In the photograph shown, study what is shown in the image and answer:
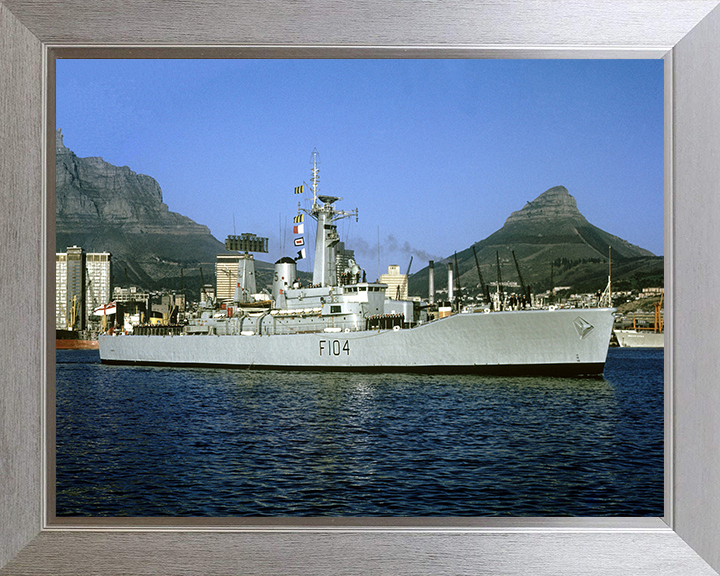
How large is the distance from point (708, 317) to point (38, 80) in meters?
3.03

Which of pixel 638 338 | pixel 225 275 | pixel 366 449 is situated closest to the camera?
pixel 366 449

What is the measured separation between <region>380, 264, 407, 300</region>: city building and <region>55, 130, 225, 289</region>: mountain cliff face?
628cm

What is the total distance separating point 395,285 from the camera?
18703 mm

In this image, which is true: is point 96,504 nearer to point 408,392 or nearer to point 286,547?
point 286,547

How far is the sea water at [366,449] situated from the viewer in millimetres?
5254

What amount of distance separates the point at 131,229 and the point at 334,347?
12349 millimetres

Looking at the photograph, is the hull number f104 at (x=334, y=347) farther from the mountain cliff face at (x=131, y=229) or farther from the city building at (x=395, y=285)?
the mountain cliff face at (x=131, y=229)

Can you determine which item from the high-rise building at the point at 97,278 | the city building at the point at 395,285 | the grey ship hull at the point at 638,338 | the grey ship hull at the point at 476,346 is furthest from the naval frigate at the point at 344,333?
the grey ship hull at the point at 638,338

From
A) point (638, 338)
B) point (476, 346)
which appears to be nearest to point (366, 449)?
point (476, 346)

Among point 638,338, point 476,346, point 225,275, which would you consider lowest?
point 638,338

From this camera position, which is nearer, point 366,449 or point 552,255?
point 366,449

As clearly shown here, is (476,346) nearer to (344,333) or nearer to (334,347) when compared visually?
(344,333)

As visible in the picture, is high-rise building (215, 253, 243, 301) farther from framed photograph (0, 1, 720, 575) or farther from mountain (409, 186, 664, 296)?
framed photograph (0, 1, 720, 575)

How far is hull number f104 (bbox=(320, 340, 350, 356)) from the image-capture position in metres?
16.2
